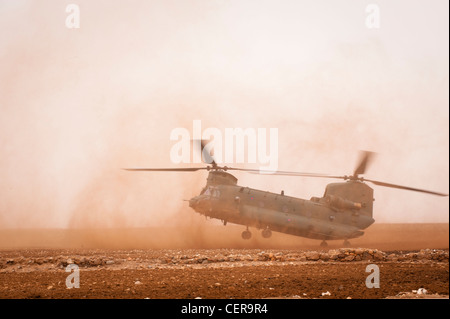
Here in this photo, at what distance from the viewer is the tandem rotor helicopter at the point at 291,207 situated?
78.6 ft

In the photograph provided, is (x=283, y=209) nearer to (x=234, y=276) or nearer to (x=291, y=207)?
(x=291, y=207)

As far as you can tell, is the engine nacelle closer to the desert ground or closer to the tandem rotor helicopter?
the tandem rotor helicopter

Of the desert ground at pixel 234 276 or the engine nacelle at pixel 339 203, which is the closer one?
the desert ground at pixel 234 276

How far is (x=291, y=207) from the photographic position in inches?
982

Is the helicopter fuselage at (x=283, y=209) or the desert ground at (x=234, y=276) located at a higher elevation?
the helicopter fuselage at (x=283, y=209)

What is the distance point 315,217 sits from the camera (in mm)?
25406

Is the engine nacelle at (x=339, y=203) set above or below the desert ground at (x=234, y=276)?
above

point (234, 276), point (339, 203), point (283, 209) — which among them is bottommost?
point (234, 276)

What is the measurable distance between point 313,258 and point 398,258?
450cm

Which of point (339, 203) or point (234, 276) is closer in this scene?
point (234, 276)

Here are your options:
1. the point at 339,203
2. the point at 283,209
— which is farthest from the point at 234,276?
the point at 339,203

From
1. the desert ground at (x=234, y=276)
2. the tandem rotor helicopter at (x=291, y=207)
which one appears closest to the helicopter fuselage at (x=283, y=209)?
the tandem rotor helicopter at (x=291, y=207)

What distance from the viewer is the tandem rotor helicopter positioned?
24.0 metres

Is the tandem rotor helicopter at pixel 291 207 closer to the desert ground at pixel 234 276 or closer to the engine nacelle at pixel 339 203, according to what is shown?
the engine nacelle at pixel 339 203
